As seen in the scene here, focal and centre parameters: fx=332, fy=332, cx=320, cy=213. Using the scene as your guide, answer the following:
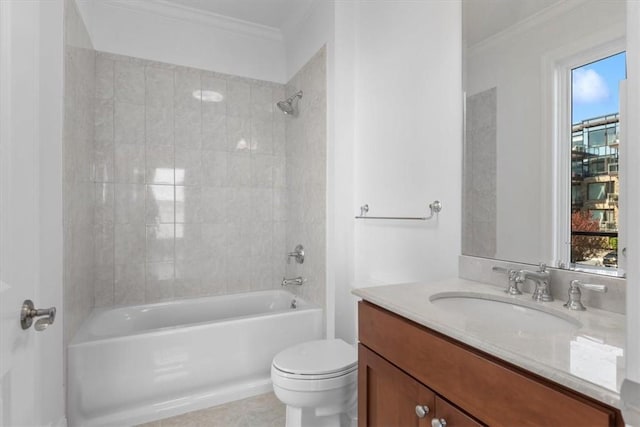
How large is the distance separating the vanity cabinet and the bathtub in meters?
1.16

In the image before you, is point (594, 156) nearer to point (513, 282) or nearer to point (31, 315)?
point (513, 282)

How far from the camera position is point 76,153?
6.10 ft

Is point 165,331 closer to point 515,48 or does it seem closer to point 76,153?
point 76,153

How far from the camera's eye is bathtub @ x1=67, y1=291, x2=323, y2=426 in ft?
5.73

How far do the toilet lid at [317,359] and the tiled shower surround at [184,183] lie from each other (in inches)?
52.9

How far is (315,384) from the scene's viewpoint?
58.1 inches

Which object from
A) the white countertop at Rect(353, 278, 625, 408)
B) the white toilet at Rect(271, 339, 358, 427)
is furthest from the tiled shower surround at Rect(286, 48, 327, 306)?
the white countertop at Rect(353, 278, 625, 408)

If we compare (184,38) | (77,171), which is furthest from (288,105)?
(77,171)

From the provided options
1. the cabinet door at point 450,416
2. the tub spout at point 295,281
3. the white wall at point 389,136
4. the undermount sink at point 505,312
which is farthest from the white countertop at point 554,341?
the tub spout at point 295,281

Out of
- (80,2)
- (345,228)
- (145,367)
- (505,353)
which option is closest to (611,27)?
(505,353)

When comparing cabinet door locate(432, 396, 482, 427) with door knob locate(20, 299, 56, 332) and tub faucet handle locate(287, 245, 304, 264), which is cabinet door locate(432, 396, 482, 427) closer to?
door knob locate(20, 299, 56, 332)

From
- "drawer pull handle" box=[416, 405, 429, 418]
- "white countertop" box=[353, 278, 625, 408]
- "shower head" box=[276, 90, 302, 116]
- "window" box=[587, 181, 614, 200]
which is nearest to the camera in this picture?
"white countertop" box=[353, 278, 625, 408]

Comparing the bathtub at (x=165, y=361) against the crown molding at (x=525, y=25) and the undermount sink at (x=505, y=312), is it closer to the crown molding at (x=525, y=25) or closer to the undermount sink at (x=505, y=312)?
the undermount sink at (x=505, y=312)

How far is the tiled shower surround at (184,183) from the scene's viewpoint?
247cm
